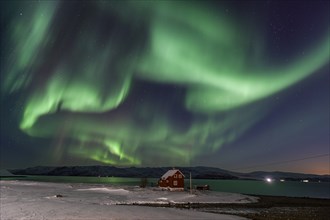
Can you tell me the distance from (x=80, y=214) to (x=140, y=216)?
4894mm

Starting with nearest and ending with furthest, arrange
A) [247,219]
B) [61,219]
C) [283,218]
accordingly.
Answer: [61,219], [247,219], [283,218]

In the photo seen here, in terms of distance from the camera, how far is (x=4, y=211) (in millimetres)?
28047

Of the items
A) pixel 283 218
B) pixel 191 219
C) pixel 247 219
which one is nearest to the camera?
pixel 191 219

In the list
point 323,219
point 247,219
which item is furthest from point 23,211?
point 323,219

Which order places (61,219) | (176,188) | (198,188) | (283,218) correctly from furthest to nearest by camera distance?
(198,188)
(176,188)
(283,218)
(61,219)

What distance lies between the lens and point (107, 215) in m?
27.0

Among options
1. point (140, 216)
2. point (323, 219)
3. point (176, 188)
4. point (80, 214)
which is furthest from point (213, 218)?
point (176, 188)

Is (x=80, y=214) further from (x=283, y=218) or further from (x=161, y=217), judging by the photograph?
(x=283, y=218)

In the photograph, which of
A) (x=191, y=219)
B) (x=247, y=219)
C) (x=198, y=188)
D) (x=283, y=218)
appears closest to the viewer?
(x=191, y=219)

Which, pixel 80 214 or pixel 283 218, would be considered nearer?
pixel 80 214

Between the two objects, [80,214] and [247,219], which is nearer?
[80,214]

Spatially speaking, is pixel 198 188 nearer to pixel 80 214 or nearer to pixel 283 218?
pixel 283 218

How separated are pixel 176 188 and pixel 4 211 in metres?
51.9

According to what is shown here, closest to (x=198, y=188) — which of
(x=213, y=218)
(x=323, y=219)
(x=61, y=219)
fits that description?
(x=323, y=219)
